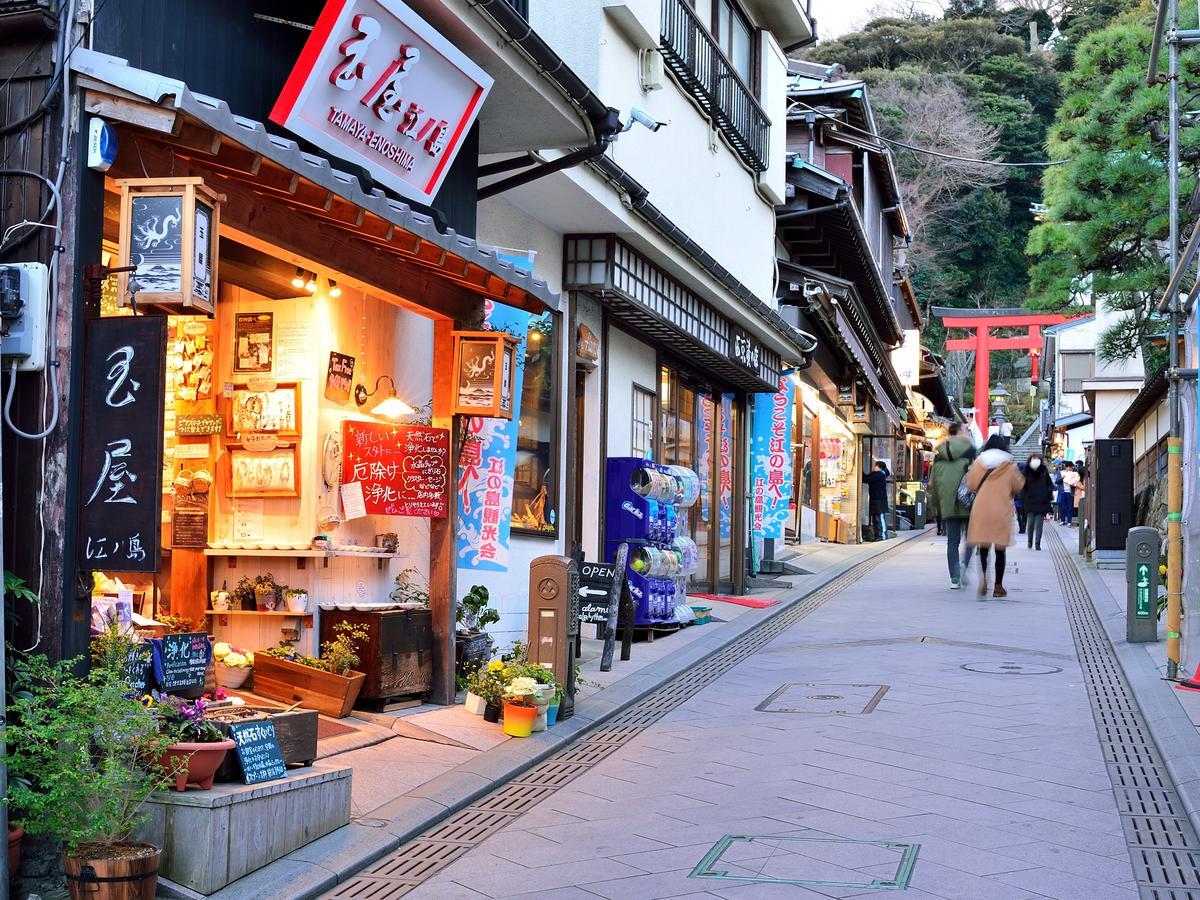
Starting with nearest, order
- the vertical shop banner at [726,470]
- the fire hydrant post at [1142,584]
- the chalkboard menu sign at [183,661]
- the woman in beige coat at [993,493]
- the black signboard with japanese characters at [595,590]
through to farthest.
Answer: the chalkboard menu sign at [183,661], the black signboard with japanese characters at [595,590], the fire hydrant post at [1142,584], the woman in beige coat at [993,493], the vertical shop banner at [726,470]

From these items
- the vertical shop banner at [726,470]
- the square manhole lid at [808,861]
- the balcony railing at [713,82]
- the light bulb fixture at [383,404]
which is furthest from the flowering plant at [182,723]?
the vertical shop banner at [726,470]

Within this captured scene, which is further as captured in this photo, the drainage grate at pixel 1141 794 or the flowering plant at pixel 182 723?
the flowering plant at pixel 182 723

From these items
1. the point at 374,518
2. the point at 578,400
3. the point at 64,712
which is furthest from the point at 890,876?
the point at 578,400

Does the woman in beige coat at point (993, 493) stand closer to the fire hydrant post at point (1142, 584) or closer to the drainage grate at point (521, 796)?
the fire hydrant post at point (1142, 584)

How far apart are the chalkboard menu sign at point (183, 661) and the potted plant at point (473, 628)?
3.37 m

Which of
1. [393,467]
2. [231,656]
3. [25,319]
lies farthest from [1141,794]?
[25,319]

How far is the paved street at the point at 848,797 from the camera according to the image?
6.20 meters

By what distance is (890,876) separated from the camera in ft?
20.1

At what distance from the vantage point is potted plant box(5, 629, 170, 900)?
18.0 ft

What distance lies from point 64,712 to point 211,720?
0.87 metres

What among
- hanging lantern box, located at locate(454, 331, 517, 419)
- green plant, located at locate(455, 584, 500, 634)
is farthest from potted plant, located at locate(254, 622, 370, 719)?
hanging lantern box, located at locate(454, 331, 517, 419)

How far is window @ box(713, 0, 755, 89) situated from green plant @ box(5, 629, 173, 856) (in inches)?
556

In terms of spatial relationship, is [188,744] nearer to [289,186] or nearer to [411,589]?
[289,186]

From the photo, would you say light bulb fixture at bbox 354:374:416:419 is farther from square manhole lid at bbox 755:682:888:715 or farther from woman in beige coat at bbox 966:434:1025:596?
woman in beige coat at bbox 966:434:1025:596
